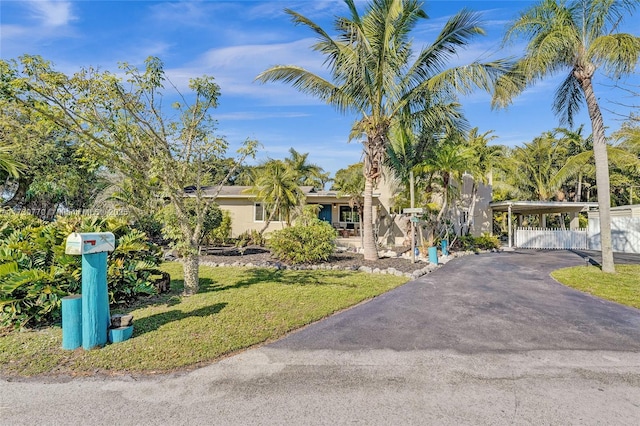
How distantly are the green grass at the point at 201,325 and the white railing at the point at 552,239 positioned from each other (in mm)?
14257

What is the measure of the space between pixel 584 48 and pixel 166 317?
42.7ft

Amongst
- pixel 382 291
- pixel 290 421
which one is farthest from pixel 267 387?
pixel 382 291

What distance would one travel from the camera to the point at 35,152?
1480cm

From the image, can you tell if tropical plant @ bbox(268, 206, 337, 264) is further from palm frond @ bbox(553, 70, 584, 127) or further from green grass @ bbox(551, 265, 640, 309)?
palm frond @ bbox(553, 70, 584, 127)

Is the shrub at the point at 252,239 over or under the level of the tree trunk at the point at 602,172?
under

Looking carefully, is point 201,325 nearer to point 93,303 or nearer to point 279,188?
point 93,303

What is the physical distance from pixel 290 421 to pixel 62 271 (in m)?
4.62

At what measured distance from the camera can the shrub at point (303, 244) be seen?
11.8 m

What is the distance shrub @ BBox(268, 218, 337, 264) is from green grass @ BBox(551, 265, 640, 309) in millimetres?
7128

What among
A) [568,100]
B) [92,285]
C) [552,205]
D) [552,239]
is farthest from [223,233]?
[552,239]

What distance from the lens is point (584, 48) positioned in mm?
9844

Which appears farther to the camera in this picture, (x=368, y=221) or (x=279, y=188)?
(x=279, y=188)

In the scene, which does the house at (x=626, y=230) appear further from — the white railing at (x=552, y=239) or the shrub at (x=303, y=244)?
the shrub at (x=303, y=244)

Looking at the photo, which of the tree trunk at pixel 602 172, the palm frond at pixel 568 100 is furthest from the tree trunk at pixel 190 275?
the palm frond at pixel 568 100
